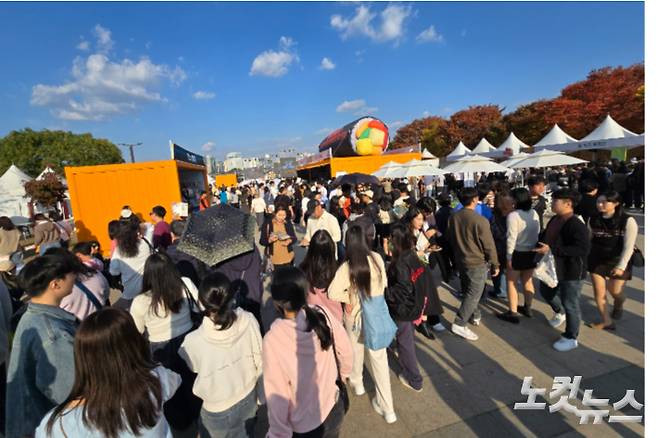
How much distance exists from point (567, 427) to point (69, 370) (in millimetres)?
3849

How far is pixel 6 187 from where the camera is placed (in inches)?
709

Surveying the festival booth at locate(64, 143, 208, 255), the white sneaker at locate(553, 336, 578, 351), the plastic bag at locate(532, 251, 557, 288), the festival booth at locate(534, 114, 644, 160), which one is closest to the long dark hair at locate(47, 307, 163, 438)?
the white sneaker at locate(553, 336, 578, 351)

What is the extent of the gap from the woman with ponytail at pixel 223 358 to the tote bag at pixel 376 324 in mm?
979

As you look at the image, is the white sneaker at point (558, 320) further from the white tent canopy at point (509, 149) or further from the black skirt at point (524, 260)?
the white tent canopy at point (509, 149)

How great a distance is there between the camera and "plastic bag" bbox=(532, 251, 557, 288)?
12.6 feet

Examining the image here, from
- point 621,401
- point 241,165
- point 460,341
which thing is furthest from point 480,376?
point 241,165

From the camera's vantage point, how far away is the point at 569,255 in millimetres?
3482

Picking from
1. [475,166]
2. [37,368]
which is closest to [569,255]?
[37,368]

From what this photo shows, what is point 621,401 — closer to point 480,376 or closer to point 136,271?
point 480,376

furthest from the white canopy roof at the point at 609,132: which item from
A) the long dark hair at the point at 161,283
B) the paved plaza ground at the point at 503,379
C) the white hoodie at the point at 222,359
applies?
the long dark hair at the point at 161,283

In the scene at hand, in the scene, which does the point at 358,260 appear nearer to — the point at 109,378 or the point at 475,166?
the point at 109,378

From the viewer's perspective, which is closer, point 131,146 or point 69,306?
point 69,306

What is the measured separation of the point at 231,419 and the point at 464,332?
314cm

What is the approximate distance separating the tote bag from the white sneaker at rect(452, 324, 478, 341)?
186 centimetres
